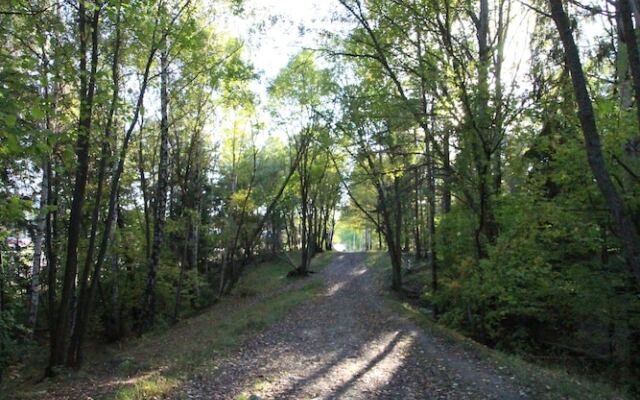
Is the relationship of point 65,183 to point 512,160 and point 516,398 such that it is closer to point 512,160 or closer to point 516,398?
point 512,160

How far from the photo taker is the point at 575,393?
6.97 metres

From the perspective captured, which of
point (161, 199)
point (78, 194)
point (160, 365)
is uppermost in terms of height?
point (161, 199)

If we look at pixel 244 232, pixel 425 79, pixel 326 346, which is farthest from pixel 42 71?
pixel 244 232

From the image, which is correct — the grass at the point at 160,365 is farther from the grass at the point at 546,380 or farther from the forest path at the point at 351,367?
the grass at the point at 546,380

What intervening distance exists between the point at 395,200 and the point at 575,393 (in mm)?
12177

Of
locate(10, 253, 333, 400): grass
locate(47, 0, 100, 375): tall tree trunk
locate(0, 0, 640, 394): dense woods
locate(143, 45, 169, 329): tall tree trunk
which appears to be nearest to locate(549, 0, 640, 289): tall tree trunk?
locate(0, 0, 640, 394): dense woods

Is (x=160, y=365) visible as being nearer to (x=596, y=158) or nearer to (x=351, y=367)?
(x=351, y=367)

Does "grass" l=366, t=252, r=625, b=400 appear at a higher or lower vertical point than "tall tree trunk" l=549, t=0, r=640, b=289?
lower

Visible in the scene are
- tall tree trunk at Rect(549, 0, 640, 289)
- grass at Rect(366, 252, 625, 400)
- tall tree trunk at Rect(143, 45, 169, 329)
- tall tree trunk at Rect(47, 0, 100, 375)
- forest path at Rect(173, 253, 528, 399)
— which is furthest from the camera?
tall tree trunk at Rect(143, 45, 169, 329)

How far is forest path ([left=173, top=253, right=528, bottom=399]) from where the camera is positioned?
7414 mm

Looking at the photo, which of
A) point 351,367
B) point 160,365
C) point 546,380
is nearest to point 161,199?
point 160,365

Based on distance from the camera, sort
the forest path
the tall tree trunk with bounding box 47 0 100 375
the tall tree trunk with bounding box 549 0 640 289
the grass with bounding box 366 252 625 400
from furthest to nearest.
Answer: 1. the tall tree trunk with bounding box 47 0 100 375
2. the forest path
3. the grass with bounding box 366 252 625 400
4. the tall tree trunk with bounding box 549 0 640 289

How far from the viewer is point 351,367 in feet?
29.7

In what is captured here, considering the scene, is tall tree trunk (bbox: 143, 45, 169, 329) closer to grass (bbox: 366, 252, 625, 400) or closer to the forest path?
the forest path
